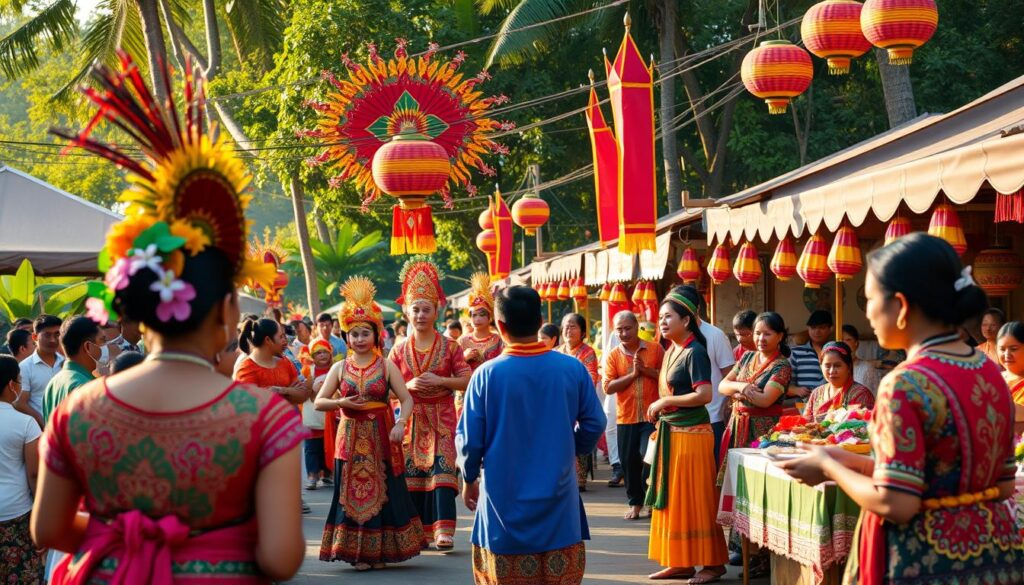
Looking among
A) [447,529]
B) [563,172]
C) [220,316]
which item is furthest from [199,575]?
[563,172]

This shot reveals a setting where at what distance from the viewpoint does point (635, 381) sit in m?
11.8

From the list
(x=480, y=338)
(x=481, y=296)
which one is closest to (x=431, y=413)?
(x=480, y=338)

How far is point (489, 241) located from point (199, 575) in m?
22.0

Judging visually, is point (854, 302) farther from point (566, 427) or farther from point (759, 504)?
point (566, 427)

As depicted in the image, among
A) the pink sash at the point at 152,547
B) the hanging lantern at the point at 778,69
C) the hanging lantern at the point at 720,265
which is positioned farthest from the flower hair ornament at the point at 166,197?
the hanging lantern at the point at 720,265

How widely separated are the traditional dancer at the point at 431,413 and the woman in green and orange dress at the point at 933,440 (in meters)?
6.37

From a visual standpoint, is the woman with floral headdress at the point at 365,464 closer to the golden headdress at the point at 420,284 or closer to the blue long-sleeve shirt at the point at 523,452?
the golden headdress at the point at 420,284

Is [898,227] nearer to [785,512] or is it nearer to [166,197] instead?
[785,512]

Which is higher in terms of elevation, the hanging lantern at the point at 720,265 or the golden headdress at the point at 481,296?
the hanging lantern at the point at 720,265

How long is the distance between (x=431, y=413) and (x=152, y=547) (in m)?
6.86

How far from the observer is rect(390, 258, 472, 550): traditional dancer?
10039mm

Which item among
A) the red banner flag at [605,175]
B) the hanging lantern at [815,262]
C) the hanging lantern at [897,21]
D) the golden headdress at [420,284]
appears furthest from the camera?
the red banner flag at [605,175]

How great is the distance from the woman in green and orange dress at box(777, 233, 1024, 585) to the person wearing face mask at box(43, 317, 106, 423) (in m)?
4.27

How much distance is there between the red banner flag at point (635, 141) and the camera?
40.7 ft
